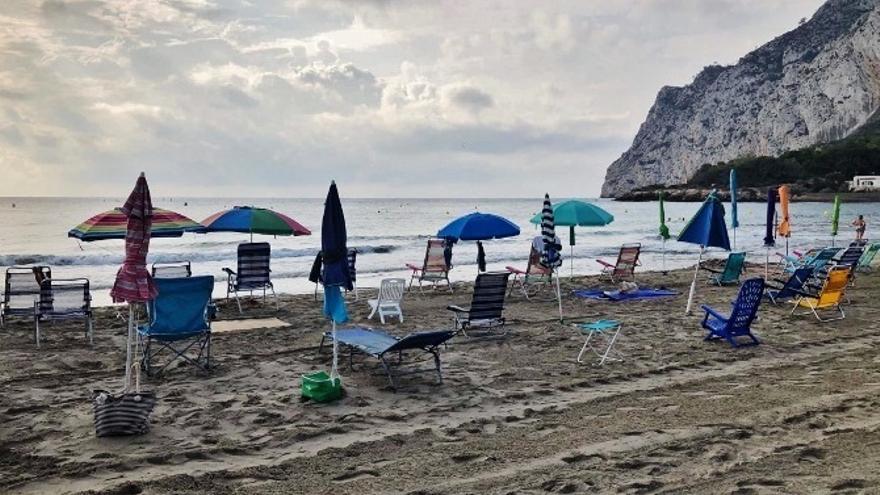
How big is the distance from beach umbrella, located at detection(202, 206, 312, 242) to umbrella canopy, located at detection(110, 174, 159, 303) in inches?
198

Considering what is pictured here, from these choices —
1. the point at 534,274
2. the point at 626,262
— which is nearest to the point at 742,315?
the point at 534,274

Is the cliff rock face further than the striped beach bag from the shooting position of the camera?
Yes

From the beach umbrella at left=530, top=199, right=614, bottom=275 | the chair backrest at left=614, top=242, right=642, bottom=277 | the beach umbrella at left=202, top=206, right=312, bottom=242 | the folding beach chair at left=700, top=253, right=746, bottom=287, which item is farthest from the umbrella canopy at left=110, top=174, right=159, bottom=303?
the folding beach chair at left=700, top=253, right=746, bottom=287

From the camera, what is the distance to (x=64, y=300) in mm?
8828

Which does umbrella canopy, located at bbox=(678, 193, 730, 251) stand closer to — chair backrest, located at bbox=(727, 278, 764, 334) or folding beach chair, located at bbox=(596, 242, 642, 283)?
chair backrest, located at bbox=(727, 278, 764, 334)

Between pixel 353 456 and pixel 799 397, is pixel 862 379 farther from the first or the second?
pixel 353 456

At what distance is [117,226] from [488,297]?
15.9 ft

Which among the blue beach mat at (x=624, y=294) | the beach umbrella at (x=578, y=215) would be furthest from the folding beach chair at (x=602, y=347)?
the beach umbrella at (x=578, y=215)

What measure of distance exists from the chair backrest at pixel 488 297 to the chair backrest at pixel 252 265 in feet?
14.4

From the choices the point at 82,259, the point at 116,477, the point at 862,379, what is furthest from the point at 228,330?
the point at 82,259

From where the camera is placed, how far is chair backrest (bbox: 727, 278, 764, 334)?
328 inches

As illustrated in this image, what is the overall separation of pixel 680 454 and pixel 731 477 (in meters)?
0.44

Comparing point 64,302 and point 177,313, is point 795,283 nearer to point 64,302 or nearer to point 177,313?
point 177,313

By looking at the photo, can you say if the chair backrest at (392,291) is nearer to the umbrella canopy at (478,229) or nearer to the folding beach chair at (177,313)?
the umbrella canopy at (478,229)
